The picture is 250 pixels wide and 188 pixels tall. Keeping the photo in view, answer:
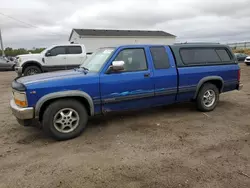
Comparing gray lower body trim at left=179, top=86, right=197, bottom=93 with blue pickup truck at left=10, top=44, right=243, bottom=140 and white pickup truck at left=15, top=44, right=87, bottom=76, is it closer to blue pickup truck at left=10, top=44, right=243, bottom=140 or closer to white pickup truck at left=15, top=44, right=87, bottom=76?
blue pickup truck at left=10, top=44, right=243, bottom=140

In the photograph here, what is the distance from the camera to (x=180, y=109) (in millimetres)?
5789

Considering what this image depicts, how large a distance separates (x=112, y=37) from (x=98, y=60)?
28617mm

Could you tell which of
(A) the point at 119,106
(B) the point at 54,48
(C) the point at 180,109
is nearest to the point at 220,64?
(C) the point at 180,109

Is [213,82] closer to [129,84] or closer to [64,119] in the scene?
[129,84]

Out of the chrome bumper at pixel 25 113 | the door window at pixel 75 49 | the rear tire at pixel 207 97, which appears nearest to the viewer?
the chrome bumper at pixel 25 113

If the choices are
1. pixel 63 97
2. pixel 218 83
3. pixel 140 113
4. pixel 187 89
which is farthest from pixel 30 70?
pixel 218 83

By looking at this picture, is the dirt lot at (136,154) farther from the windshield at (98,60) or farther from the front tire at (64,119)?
the windshield at (98,60)

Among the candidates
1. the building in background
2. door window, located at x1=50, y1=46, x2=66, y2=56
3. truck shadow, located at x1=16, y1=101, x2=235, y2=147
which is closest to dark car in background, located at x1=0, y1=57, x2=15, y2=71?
the building in background

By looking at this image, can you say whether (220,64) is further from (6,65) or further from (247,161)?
(6,65)

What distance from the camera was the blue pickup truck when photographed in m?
3.71

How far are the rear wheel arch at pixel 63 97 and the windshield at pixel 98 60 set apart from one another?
0.66 meters

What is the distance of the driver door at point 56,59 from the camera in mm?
11057

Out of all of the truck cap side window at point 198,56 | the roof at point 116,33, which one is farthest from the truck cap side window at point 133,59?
the roof at point 116,33

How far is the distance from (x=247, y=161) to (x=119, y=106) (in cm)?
245
